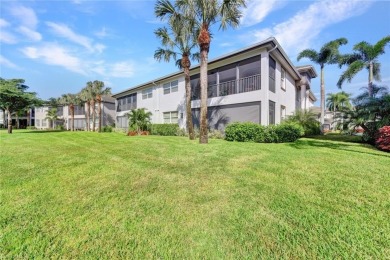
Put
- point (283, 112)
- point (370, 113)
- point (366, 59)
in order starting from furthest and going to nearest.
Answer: point (366, 59), point (283, 112), point (370, 113)

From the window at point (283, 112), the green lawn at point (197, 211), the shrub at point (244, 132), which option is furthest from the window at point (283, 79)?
the green lawn at point (197, 211)

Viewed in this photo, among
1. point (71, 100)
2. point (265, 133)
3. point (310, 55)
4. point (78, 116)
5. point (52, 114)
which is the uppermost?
point (310, 55)

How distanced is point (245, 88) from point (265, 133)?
14.6 feet

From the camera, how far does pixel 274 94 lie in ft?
48.7

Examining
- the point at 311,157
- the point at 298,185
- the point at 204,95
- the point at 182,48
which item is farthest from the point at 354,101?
the point at 182,48

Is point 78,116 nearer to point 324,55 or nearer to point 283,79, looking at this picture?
point 283,79

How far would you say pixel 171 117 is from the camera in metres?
22.1

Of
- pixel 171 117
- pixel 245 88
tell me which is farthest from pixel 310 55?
pixel 171 117

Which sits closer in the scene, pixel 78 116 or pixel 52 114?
pixel 78 116

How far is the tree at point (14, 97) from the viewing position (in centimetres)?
2538

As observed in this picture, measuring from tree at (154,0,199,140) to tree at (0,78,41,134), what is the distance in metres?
22.8

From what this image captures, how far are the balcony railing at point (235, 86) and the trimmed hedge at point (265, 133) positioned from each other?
3372mm

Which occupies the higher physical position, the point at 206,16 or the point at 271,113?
the point at 206,16

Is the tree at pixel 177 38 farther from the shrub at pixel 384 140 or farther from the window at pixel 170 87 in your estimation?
the shrub at pixel 384 140
